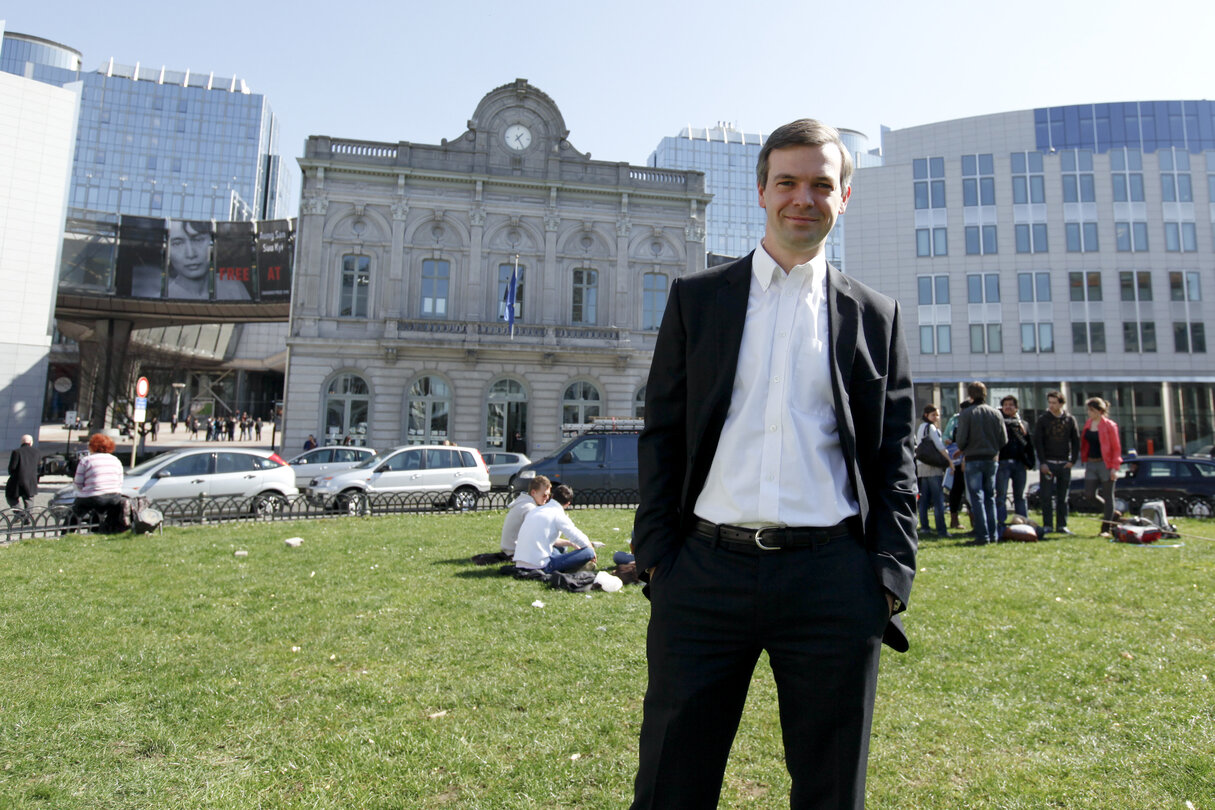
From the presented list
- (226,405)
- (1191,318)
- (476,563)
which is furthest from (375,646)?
(226,405)

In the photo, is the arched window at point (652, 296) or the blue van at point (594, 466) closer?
the blue van at point (594, 466)

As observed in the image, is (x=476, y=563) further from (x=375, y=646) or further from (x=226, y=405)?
(x=226, y=405)

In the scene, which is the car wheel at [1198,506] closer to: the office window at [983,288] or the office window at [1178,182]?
the office window at [983,288]

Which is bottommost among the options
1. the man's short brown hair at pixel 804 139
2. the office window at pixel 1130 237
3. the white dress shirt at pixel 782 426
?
→ the white dress shirt at pixel 782 426

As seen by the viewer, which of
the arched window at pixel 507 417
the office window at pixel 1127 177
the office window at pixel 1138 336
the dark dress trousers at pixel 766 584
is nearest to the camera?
the dark dress trousers at pixel 766 584

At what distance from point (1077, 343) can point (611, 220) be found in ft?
101

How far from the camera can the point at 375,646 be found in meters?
5.35

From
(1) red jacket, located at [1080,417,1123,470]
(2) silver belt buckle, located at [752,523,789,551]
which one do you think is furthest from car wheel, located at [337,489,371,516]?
(2) silver belt buckle, located at [752,523,789,551]

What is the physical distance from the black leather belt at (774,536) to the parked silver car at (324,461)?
61.8 ft

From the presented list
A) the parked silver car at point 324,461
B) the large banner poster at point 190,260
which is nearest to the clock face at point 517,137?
the large banner poster at point 190,260

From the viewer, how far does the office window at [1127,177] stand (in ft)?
140

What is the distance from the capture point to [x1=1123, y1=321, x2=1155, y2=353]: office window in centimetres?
4144

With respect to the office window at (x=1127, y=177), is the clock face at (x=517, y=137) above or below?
below

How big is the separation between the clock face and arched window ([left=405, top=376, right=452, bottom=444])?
11.8 metres
